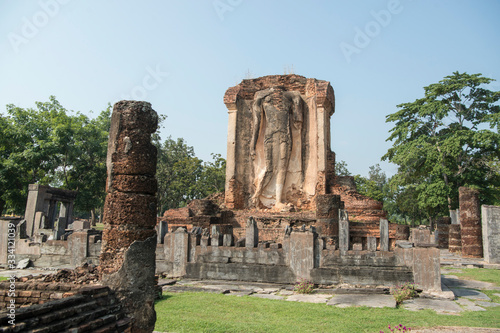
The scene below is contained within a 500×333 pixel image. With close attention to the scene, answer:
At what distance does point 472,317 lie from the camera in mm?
6637

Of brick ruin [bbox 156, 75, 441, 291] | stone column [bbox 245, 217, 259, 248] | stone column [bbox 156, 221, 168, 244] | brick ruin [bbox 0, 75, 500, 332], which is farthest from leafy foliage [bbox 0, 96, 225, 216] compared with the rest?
stone column [bbox 245, 217, 259, 248]

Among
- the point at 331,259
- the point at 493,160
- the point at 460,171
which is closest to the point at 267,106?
the point at 331,259

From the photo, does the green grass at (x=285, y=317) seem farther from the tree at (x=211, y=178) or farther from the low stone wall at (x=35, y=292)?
the tree at (x=211, y=178)

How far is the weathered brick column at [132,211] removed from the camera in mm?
5758

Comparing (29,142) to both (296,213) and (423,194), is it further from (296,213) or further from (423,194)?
(423,194)

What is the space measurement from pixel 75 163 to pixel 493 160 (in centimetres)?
2686

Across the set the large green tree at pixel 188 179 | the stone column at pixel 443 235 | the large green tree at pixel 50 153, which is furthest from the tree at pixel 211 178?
the stone column at pixel 443 235

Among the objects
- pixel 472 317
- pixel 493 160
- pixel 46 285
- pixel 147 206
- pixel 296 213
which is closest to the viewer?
pixel 46 285

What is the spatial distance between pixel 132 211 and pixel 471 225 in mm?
15664

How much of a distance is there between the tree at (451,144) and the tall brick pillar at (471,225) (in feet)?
24.1

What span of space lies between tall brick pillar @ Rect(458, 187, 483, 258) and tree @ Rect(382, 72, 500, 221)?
24.1 ft

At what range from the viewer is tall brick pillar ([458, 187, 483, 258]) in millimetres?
17062

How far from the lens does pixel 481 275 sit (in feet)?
39.0

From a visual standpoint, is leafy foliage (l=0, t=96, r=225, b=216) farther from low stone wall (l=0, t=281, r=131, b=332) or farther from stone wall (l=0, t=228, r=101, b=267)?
low stone wall (l=0, t=281, r=131, b=332)
